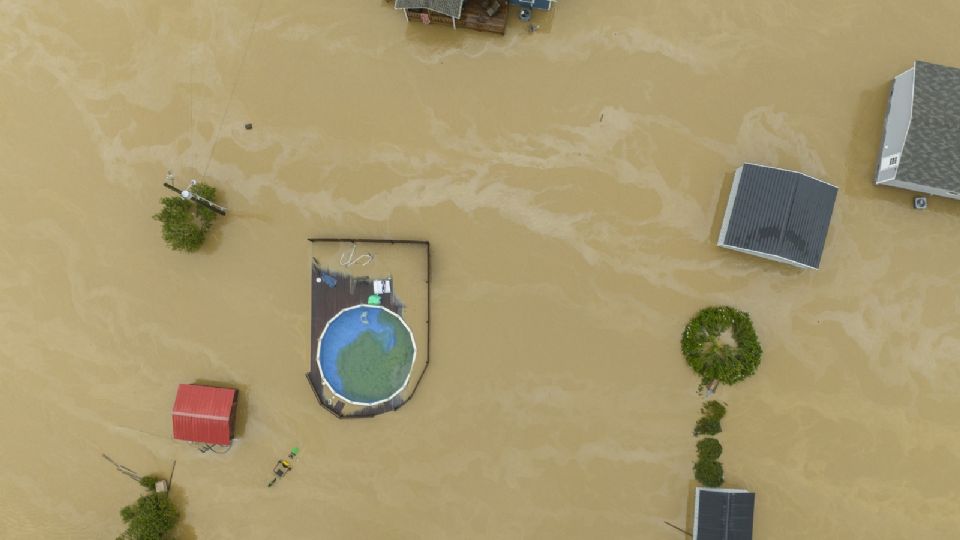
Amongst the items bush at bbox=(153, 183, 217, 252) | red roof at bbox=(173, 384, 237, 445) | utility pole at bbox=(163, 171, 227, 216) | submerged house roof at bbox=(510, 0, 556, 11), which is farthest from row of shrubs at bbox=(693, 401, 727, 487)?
bush at bbox=(153, 183, 217, 252)

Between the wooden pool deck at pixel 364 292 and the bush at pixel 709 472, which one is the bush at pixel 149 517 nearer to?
the wooden pool deck at pixel 364 292

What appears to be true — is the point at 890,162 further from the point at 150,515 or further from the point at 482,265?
the point at 150,515

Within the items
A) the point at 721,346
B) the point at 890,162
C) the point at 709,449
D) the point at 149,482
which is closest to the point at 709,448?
the point at 709,449

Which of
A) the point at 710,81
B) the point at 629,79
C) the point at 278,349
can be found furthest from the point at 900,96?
the point at 278,349

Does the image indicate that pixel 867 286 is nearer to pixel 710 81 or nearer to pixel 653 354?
pixel 653 354

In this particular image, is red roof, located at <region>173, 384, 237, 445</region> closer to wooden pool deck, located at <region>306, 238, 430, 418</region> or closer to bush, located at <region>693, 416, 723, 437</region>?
wooden pool deck, located at <region>306, 238, 430, 418</region>

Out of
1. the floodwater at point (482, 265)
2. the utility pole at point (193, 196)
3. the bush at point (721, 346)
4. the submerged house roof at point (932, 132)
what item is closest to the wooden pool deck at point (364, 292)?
the floodwater at point (482, 265)
